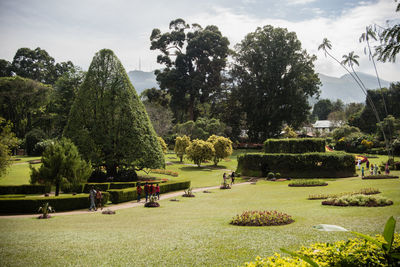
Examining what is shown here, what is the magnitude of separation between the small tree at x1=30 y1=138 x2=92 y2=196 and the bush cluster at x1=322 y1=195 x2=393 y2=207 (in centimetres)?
1808

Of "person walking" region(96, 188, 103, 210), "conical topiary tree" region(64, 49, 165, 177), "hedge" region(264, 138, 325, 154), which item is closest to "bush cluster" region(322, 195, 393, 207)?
"person walking" region(96, 188, 103, 210)

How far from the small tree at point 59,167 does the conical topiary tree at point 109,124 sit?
19.9ft

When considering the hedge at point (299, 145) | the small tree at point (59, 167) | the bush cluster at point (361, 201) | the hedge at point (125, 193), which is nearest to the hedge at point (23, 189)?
the small tree at point (59, 167)

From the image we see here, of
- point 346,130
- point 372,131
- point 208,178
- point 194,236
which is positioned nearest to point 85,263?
point 194,236

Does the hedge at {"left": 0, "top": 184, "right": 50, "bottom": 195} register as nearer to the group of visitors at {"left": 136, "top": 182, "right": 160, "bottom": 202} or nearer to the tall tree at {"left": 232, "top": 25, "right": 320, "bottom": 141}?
the group of visitors at {"left": 136, "top": 182, "right": 160, "bottom": 202}

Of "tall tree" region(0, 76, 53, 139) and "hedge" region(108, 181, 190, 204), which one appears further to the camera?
"tall tree" region(0, 76, 53, 139)

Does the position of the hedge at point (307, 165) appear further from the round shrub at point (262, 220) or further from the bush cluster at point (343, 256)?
the bush cluster at point (343, 256)

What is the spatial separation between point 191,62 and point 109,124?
47.5 m

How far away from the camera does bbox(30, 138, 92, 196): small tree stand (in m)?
21.6

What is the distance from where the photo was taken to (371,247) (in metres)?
5.14

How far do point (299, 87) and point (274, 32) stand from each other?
14048 mm

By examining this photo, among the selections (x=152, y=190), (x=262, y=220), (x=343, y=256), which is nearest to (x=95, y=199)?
(x=152, y=190)

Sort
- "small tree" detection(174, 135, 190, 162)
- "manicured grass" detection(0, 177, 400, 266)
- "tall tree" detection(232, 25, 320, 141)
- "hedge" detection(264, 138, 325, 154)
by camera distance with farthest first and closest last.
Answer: "tall tree" detection(232, 25, 320, 141)
"small tree" detection(174, 135, 190, 162)
"hedge" detection(264, 138, 325, 154)
"manicured grass" detection(0, 177, 400, 266)

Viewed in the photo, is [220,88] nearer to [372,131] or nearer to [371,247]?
[372,131]
